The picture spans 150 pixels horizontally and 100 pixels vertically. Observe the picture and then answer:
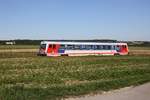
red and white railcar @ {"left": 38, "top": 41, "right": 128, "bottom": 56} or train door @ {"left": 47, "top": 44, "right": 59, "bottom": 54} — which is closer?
train door @ {"left": 47, "top": 44, "right": 59, "bottom": 54}

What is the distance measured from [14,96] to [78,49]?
45714 millimetres

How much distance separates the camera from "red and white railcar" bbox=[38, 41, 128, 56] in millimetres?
55094

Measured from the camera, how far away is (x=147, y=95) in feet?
45.8

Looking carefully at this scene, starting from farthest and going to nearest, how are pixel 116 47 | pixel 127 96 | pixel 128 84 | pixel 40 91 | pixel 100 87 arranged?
pixel 116 47 → pixel 128 84 → pixel 100 87 → pixel 40 91 → pixel 127 96

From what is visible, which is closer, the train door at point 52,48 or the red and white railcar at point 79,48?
the train door at point 52,48

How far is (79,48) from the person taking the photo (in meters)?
58.3

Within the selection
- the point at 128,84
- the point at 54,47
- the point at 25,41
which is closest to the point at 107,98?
the point at 128,84

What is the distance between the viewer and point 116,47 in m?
64.4

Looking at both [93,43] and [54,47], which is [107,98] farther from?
[93,43]

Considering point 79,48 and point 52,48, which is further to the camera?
point 79,48

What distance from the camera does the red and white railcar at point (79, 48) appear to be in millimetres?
55094

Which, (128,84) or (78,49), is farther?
(78,49)

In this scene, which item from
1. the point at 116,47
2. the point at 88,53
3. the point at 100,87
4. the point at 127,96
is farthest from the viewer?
the point at 116,47

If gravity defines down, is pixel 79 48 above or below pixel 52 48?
below
